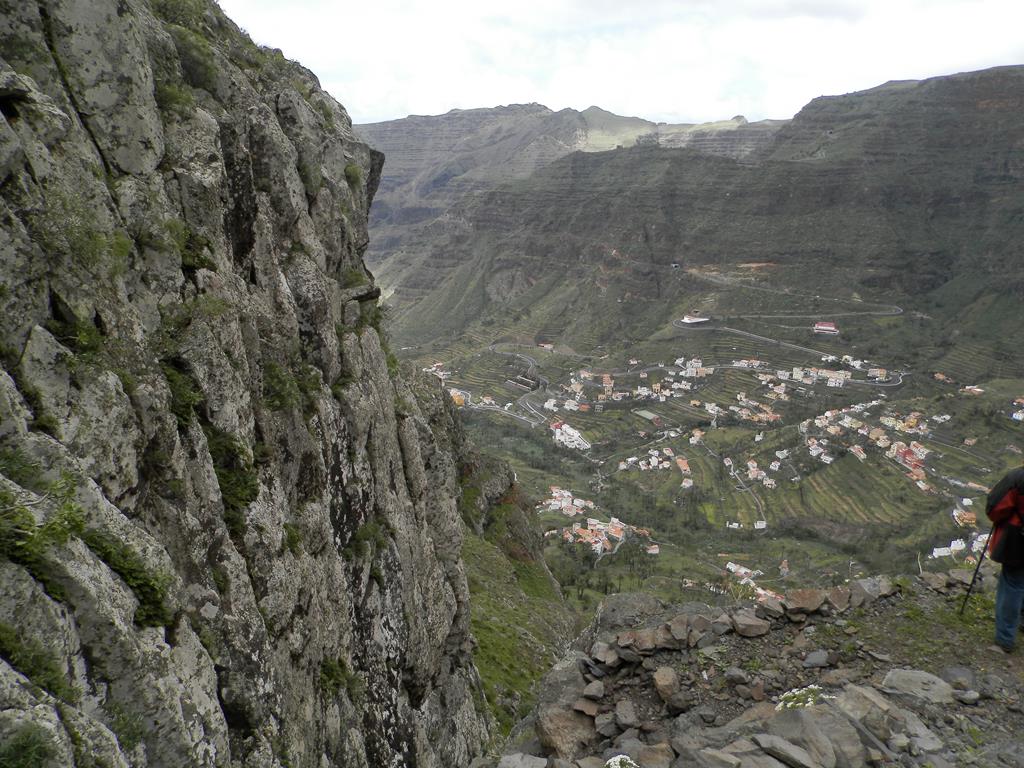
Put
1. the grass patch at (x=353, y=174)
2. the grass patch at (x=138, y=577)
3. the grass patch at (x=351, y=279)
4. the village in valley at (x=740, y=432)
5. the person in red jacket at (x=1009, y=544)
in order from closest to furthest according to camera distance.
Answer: the grass patch at (x=138, y=577), the person in red jacket at (x=1009, y=544), the grass patch at (x=351, y=279), the grass patch at (x=353, y=174), the village in valley at (x=740, y=432)

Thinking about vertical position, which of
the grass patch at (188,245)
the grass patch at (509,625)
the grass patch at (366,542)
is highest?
the grass patch at (188,245)

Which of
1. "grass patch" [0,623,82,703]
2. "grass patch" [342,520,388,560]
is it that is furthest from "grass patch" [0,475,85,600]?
"grass patch" [342,520,388,560]

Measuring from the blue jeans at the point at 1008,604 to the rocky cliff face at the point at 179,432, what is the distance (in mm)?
9981

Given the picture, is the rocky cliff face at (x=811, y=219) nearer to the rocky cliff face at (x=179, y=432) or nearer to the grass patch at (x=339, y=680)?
the rocky cliff face at (x=179, y=432)

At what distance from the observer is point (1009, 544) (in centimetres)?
805

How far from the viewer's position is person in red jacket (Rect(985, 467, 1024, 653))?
7.98 m

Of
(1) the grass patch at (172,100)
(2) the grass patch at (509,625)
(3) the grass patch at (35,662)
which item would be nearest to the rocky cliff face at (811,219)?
(2) the grass patch at (509,625)

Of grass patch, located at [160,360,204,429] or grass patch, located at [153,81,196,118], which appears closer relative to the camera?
grass patch, located at [160,360,204,429]

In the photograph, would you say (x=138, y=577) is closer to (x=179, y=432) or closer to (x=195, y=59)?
(x=179, y=432)

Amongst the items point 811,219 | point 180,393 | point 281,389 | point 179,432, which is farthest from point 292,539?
point 811,219

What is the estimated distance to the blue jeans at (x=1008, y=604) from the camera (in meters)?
8.12

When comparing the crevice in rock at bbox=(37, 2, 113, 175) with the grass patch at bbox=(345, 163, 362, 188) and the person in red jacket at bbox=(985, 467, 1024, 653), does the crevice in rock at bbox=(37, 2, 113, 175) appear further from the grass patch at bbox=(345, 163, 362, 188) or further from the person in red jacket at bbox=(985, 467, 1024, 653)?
the person in red jacket at bbox=(985, 467, 1024, 653)

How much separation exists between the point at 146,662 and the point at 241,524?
9.43ft

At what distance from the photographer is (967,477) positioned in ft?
255
